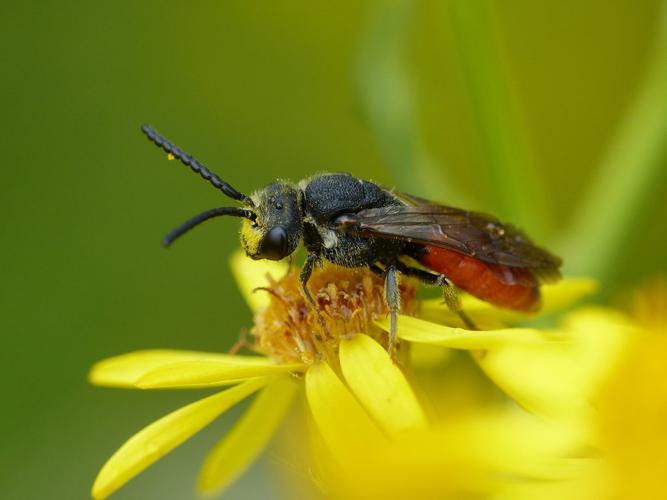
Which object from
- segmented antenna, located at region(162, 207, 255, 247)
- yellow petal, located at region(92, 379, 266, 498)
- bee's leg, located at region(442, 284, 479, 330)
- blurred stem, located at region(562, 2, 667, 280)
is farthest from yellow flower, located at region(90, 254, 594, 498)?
blurred stem, located at region(562, 2, 667, 280)

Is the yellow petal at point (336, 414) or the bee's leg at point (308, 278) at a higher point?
the bee's leg at point (308, 278)

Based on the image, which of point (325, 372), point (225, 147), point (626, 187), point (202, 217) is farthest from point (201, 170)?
point (225, 147)

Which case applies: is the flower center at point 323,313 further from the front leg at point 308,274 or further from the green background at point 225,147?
the green background at point 225,147

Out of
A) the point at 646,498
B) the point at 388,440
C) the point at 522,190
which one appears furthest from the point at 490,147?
the point at 646,498

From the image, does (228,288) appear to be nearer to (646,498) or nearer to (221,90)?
(221,90)

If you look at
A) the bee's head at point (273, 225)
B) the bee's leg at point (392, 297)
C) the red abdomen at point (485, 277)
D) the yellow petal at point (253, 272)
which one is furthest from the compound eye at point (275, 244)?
the yellow petal at point (253, 272)

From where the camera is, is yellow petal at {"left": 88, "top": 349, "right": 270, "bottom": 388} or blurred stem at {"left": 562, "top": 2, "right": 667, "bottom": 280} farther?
blurred stem at {"left": 562, "top": 2, "right": 667, "bottom": 280}

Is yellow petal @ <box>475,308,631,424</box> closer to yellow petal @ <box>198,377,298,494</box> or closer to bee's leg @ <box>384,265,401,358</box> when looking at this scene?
bee's leg @ <box>384,265,401,358</box>
